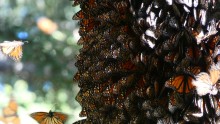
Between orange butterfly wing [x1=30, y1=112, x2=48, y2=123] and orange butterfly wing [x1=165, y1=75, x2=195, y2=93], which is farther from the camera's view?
orange butterfly wing [x1=30, y1=112, x2=48, y2=123]

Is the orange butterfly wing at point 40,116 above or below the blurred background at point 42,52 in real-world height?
below

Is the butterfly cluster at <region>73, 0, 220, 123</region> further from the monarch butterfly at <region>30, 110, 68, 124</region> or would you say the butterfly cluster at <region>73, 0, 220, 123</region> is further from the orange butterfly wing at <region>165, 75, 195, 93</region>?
the monarch butterfly at <region>30, 110, 68, 124</region>

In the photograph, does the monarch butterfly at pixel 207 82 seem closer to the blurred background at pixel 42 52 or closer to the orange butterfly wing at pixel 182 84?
the orange butterfly wing at pixel 182 84

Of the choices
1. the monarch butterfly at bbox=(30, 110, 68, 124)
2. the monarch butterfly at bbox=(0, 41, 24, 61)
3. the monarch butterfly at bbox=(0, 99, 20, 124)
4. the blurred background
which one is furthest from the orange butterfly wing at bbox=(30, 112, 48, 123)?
the blurred background

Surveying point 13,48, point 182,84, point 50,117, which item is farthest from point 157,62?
point 13,48

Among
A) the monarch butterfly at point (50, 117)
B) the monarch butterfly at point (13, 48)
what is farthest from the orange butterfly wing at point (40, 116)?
the monarch butterfly at point (13, 48)

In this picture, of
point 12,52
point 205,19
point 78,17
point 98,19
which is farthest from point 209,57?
point 12,52

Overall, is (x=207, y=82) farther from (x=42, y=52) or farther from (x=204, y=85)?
(x=42, y=52)
